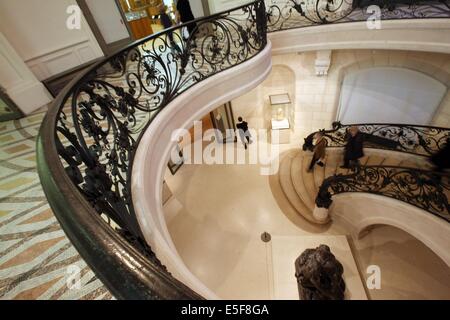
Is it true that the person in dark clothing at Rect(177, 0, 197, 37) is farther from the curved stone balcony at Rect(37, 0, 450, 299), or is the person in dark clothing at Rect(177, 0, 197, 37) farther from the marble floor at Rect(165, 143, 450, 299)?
the marble floor at Rect(165, 143, 450, 299)

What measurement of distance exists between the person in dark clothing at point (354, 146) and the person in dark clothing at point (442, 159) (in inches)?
57.8

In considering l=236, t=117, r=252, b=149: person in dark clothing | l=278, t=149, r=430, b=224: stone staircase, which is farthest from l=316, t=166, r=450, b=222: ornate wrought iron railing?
l=236, t=117, r=252, b=149: person in dark clothing

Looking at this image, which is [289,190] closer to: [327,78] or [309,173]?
[309,173]

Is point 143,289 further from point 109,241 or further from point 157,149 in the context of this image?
point 157,149

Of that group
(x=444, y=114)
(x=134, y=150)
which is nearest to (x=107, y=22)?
(x=134, y=150)

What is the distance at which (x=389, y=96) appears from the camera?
6.84 m

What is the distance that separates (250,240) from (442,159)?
16.0ft

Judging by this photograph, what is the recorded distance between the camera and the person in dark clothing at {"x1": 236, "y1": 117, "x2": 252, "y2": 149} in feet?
27.3

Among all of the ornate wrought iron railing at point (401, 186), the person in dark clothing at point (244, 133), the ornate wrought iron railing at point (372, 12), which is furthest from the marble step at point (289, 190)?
the ornate wrought iron railing at point (372, 12)

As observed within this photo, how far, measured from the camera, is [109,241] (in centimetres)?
80

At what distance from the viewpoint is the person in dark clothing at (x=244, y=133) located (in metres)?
8.33

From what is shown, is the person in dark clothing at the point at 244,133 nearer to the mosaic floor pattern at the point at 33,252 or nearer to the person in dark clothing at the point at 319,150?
the person in dark clothing at the point at 319,150
